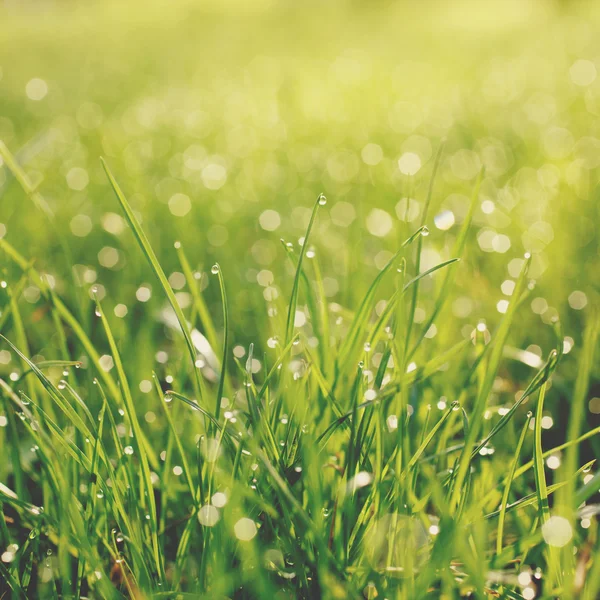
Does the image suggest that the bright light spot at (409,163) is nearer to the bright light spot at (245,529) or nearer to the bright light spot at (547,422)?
the bright light spot at (547,422)

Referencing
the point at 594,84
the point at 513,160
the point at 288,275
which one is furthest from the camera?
the point at 594,84

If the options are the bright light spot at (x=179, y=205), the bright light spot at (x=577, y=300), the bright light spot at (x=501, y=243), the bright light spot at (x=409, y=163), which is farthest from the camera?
the bright light spot at (x=409, y=163)

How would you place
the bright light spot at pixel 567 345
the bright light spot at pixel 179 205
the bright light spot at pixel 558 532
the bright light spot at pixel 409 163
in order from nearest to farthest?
the bright light spot at pixel 558 532
the bright light spot at pixel 567 345
the bright light spot at pixel 179 205
the bright light spot at pixel 409 163

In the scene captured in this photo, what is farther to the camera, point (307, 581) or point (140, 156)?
point (140, 156)

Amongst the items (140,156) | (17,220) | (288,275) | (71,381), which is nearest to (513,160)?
(288,275)

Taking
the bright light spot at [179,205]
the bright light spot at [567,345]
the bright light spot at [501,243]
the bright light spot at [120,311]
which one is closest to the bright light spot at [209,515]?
the bright light spot at [567,345]

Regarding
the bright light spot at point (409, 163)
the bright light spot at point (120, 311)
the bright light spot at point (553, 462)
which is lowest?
the bright light spot at point (553, 462)

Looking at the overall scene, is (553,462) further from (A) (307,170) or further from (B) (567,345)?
(A) (307,170)

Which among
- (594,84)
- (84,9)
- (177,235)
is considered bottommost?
(177,235)

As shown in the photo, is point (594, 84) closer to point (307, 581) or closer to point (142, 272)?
point (142, 272)
